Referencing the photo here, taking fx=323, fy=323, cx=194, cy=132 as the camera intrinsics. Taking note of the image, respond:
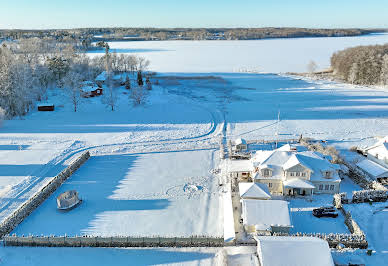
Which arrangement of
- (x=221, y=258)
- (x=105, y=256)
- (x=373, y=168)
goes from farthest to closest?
(x=373, y=168) → (x=105, y=256) → (x=221, y=258)

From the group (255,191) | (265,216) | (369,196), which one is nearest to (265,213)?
(265,216)

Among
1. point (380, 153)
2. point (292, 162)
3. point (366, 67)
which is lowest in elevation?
point (380, 153)

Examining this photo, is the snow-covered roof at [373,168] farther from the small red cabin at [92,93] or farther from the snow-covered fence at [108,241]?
the small red cabin at [92,93]

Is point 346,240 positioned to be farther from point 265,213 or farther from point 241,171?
point 241,171

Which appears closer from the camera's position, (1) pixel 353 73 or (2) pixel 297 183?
(2) pixel 297 183

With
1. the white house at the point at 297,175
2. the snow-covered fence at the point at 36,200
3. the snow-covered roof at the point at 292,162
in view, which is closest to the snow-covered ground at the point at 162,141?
the snow-covered fence at the point at 36,200

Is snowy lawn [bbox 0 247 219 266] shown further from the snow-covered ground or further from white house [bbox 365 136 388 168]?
white house [bbox 365 136 388 168]

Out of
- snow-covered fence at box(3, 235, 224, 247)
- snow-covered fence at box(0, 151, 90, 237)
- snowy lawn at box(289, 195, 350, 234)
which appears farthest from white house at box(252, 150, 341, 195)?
snow-covered fence at box(0, 151, 90, 237)
